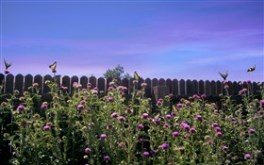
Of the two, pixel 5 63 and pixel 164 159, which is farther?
pixel 5 63

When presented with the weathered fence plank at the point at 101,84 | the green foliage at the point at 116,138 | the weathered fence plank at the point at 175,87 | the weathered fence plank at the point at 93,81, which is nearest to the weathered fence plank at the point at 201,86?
the weathered fence plank at the point at 175,87

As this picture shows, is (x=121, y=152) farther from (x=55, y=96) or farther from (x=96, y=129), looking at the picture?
(x=55, y=96)

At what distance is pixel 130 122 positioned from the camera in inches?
154

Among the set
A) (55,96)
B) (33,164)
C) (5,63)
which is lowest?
(33,164)

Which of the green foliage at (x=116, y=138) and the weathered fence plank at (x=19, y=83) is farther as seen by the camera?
the weathered fence plank at (x=19, y=83)

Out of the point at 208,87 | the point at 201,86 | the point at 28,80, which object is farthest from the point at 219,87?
the point at 28,80

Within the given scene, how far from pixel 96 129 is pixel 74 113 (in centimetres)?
37

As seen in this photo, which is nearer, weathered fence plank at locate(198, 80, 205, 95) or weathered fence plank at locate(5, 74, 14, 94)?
weathered fence plank at locate(5, 74, 14, 94)

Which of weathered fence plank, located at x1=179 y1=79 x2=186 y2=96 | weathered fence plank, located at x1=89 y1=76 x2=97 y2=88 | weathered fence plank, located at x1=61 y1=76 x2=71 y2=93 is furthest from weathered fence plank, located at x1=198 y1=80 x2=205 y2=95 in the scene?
weathered fence plank, located at x1=61 y1=76 x2=71 y2=93

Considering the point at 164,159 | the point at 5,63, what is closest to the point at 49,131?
the point at 164,159

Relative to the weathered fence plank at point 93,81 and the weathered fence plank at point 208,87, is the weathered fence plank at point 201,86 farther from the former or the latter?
the weathered fence plank at point 93,81

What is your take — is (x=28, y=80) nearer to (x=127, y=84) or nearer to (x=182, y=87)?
(x=127, y=84)

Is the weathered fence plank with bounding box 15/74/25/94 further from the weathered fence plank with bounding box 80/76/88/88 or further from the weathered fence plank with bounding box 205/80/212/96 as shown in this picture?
the weathered fence plank with bounding box 205/80/212/96

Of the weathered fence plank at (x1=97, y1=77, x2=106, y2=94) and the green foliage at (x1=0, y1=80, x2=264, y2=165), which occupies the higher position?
the weathered fence plank at (x1=97, y1=77, x2=106, y2=94)
